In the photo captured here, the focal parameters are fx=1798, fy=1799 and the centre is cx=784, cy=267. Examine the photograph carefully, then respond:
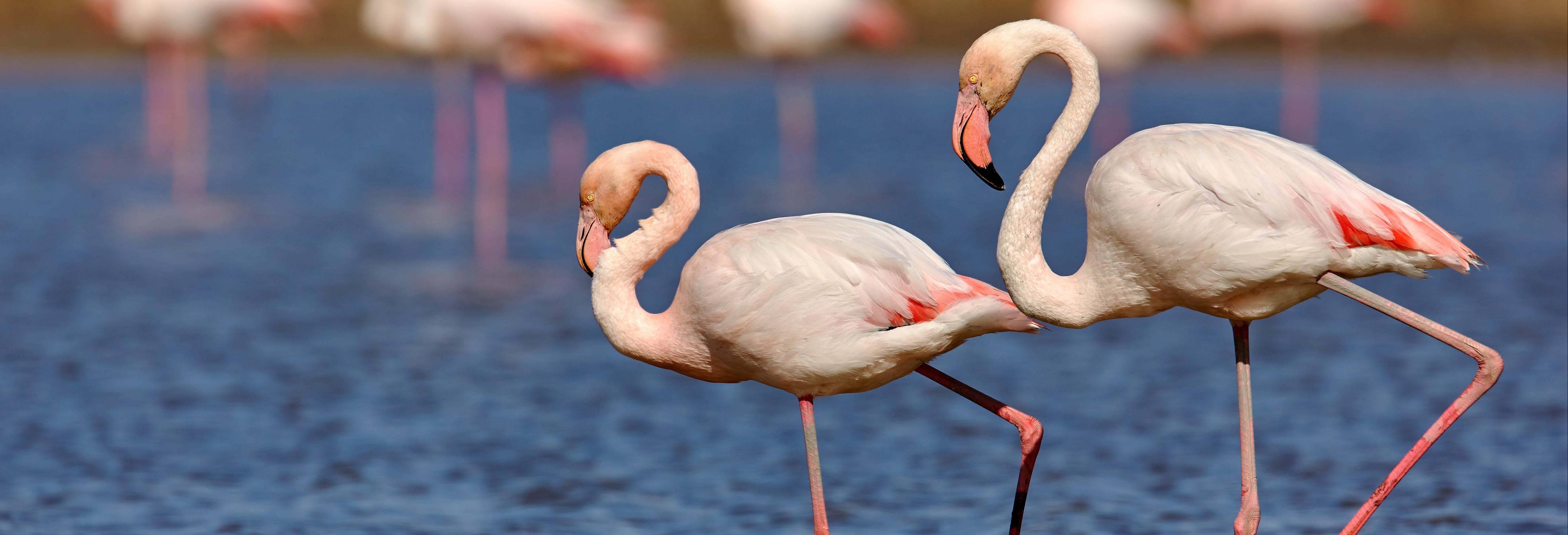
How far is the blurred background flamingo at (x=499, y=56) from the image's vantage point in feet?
→ 36.0

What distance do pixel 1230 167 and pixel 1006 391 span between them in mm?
2517

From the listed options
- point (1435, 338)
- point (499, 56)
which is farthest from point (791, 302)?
point (499, 56)

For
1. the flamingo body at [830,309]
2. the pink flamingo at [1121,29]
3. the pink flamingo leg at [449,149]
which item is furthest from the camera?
the pink flamingo at [1121,29]

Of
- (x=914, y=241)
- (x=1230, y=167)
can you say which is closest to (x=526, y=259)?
(x=914, y=241)

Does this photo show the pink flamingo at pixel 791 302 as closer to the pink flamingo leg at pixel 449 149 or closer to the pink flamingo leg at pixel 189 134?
the pink flamingo leg at pixel 449 149

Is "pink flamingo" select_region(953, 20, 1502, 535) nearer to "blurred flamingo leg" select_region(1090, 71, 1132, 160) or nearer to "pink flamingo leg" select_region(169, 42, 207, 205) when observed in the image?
"pink flamingo leg" select_region(169, 42, 207, 205)

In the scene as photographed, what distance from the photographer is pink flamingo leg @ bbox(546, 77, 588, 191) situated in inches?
508

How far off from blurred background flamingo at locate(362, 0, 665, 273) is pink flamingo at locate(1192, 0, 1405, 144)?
4.59 meters

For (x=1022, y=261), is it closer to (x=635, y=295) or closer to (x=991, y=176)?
(x=991, y=176)

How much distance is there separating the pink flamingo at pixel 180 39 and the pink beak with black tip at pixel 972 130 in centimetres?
876

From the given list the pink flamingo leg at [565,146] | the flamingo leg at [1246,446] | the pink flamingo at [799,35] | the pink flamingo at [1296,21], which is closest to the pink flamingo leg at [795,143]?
the pink flamingo at [799,35]

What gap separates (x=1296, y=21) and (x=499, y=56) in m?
6.36

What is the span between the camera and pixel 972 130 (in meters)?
4.01

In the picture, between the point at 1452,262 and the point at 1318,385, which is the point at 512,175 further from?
the point at 1452,262
